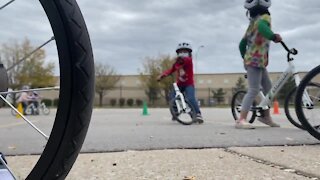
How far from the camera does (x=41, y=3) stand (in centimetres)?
129

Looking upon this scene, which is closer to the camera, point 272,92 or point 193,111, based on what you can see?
point 272,92

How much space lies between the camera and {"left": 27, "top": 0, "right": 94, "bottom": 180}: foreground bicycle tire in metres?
1.25

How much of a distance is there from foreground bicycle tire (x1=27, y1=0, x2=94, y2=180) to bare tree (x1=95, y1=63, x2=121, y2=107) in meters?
55.3

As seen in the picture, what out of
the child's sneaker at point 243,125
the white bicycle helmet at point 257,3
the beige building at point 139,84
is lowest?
the child's sneaker at point 243,125

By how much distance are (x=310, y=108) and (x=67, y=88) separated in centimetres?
347

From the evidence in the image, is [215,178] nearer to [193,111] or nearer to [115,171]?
[115,171]

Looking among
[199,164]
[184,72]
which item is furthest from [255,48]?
[199,164]

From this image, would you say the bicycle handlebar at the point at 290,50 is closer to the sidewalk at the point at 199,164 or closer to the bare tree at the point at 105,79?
the sidewalk at the point at 199,164

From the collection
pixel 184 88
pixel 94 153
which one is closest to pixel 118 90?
pixel 184 88

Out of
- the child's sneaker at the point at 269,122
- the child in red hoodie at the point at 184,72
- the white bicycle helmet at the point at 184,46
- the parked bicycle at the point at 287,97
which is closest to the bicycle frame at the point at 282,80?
the parked bicycle at the point at 287,97

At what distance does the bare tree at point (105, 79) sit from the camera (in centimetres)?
5691

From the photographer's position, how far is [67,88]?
4.14 ft

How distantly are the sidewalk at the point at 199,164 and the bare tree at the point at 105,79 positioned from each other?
53.7 m

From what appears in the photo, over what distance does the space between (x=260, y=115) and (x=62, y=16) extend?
192 inches
